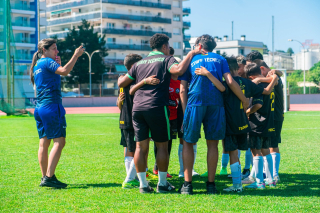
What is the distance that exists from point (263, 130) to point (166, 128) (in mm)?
1397

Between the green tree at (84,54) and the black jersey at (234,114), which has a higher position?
the green tree at (84,54)

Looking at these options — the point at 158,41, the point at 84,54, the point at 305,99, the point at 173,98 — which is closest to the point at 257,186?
the point at 173,98

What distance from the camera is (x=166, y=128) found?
5.00m

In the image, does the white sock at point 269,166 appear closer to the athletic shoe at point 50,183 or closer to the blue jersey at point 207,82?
the blue jersey at point 207,82

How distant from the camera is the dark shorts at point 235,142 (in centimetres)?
502

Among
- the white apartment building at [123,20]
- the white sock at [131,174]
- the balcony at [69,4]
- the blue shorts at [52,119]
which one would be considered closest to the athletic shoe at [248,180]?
the white sock at [131,174]

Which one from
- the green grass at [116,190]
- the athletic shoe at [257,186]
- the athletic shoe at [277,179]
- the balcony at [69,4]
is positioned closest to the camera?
the green grass at [116,190]

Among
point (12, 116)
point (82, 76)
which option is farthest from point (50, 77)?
point (82, 76)

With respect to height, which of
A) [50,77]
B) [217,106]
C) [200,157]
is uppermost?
[50,77]

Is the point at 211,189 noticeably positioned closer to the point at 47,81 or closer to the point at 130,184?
the point at 130,184

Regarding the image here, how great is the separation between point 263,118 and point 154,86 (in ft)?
5.37

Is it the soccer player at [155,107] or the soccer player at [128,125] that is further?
the soccer player at [128,125]

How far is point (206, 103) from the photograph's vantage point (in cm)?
484

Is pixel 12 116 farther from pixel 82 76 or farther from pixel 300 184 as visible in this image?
pixel 82 76
